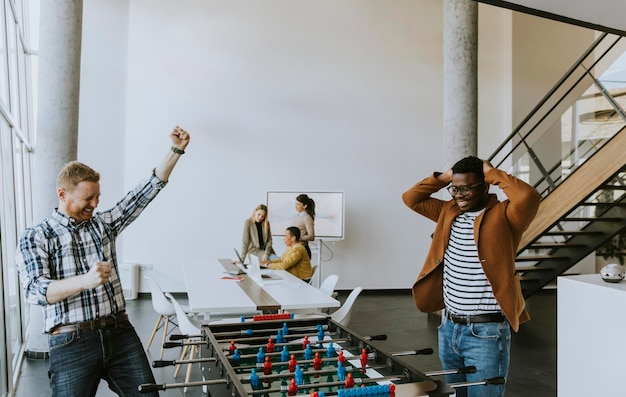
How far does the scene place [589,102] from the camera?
6398 mm

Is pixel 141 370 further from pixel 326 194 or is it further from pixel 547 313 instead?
pixel 547 313

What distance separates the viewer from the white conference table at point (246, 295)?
390 cm

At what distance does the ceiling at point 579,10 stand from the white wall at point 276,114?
654 cm

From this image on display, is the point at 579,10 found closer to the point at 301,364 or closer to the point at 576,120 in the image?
the point at 301,364

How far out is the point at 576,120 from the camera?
653 cm

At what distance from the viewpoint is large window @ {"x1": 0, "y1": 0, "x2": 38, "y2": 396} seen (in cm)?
393

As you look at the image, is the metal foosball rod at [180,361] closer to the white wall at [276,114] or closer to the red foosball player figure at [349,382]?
the red foosball player figure at [349,382]

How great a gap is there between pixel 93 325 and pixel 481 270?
1.89m

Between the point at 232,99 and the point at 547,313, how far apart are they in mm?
6214

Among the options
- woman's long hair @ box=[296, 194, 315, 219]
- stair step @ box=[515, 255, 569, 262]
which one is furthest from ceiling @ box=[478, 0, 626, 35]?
woman's long hair @ box=[296, 194, 315, 219]

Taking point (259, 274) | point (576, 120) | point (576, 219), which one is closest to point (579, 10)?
point (259, 274)

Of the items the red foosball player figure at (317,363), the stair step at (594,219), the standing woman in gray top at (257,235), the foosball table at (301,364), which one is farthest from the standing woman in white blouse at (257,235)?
the red foosball player figure at (317,363)

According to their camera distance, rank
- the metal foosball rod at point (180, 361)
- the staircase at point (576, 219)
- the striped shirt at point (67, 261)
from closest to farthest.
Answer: the metal foosball rod at point (180, 361) → the striped shirt at point (67, 261) → the staircase at point (576, 219)

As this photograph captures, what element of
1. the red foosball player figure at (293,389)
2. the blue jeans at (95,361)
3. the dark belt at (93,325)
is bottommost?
the blue jeans at (95,361)
